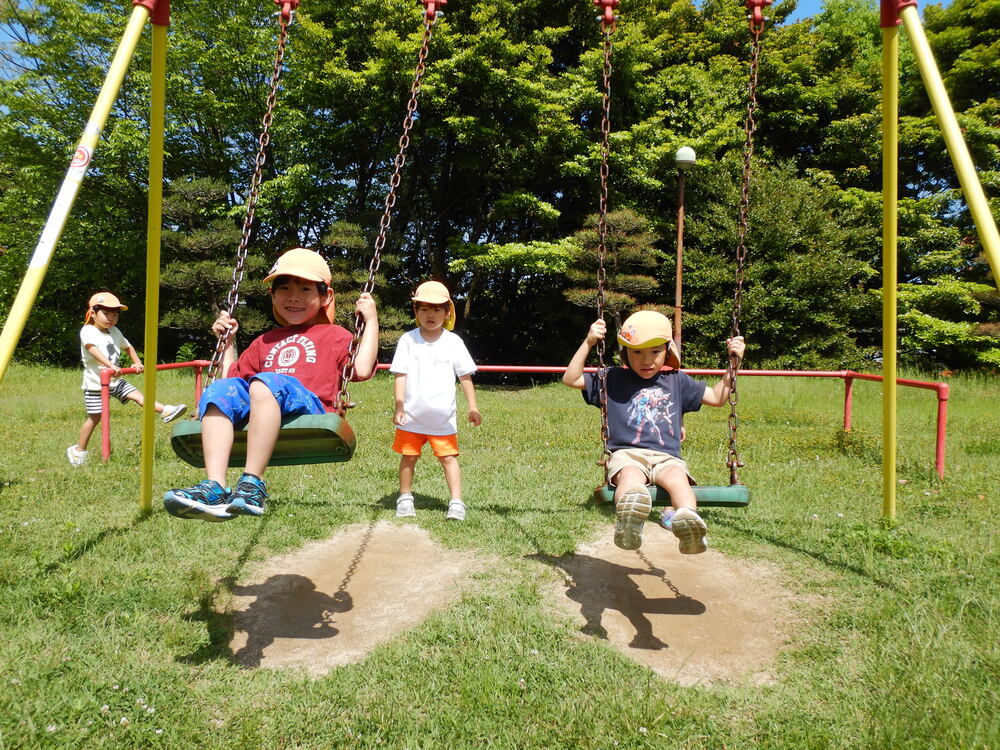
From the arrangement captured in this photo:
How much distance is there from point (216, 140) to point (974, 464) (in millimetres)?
20926

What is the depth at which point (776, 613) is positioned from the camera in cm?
370

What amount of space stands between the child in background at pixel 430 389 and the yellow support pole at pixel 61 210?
7.16 ft

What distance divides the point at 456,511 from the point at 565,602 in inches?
61.7

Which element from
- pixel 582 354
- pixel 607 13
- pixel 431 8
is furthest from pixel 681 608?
pixel 431 8

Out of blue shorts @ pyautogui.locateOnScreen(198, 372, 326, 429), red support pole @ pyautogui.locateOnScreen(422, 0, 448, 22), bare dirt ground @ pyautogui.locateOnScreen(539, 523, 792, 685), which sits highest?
red support pole @ pyautogui.locateOnScreen(422, 0, 448, 22)

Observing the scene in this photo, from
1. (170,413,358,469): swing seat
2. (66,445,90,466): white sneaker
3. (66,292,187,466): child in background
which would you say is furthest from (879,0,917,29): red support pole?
(66,445,90,466): white sneaker

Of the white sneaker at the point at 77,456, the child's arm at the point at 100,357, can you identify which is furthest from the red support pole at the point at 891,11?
the white sneaker at the point at 77,456

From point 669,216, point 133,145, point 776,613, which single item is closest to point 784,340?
point 669,216

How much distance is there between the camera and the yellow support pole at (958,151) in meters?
3.38

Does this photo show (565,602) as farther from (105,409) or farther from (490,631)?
(105,409)

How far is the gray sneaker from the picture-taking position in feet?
10.3

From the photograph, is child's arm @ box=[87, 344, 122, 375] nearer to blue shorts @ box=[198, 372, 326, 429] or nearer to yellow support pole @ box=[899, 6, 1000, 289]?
blue shorts @ box=[198, 372, 326, 429]

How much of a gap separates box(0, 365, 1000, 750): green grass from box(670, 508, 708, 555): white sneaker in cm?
58

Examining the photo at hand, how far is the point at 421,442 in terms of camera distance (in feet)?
17.3
